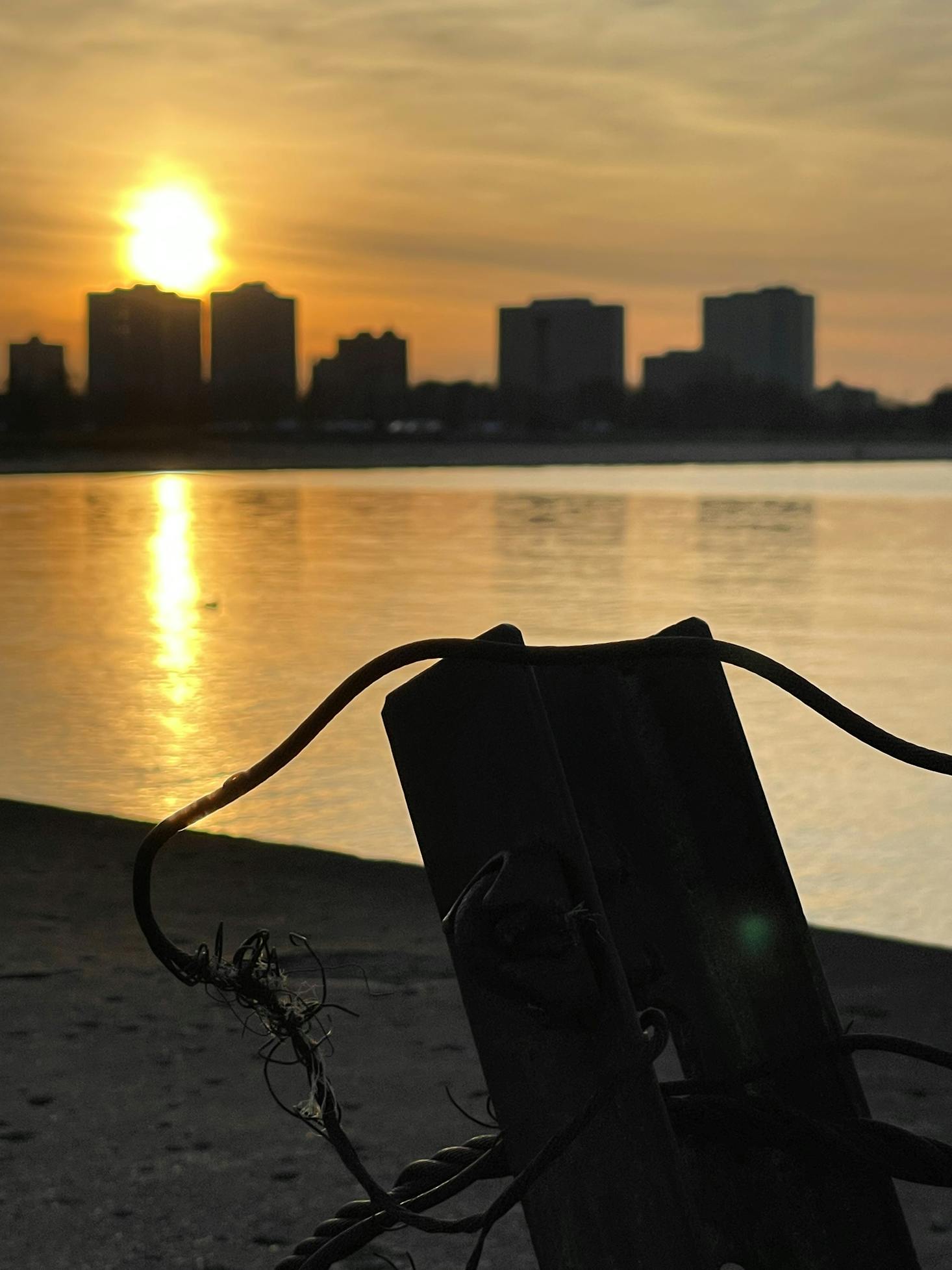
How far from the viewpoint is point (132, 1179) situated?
3.64 metres

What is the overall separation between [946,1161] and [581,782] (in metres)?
0.42

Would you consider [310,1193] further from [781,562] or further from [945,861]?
[781,562]

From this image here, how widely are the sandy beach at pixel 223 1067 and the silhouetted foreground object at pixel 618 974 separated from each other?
2090 millimetres

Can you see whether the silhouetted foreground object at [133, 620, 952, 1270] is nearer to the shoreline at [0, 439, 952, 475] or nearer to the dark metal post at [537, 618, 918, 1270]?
the dark metal post at [537, 618, 918, 1270]

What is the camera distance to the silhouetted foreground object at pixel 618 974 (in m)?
1.20

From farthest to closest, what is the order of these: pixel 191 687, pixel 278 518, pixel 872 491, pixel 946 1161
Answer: pixel 872 491
pixel 278 518
pixel 191 687
pixel 946 1161

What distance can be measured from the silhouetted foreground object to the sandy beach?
2090mm

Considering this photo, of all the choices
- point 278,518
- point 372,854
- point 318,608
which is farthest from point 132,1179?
point 278,518

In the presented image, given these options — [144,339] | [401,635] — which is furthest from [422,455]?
[401,635]

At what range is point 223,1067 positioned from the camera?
14.3ft

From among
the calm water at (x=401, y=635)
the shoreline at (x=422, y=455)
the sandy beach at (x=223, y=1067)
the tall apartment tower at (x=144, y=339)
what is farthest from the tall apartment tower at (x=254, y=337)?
the sandy beach at (x=223, y=1067)

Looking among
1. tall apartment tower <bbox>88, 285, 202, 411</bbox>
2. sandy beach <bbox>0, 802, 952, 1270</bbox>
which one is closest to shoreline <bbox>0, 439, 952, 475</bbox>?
tall apartment tower <bbox>88, 285, 202, 411</bbox>

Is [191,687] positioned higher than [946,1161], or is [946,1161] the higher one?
[946,1161]

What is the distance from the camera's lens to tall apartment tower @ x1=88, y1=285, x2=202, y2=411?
604 ft
